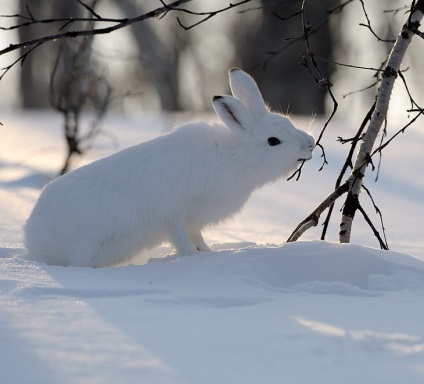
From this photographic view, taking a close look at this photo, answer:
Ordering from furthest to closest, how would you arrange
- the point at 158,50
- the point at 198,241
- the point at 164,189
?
A: the point at 158,50
the point at 198,241
the point at 164,189

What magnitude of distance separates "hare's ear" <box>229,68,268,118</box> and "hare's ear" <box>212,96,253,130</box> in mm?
110

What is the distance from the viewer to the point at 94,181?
13.1 feet

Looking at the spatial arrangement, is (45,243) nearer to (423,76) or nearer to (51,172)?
(51,172)

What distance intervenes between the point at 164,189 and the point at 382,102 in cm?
109

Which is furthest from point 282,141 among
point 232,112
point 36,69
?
point 36,69

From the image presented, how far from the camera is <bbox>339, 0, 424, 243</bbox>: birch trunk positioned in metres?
4.06

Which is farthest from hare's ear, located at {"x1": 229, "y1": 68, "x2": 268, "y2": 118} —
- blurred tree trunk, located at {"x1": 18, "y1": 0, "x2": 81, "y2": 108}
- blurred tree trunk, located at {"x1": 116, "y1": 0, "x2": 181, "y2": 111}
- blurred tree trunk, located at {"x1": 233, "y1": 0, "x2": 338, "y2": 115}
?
blurred tree trunk, located at {"x1": 18, "y1": 0, "x2": 81, "y2": 108}

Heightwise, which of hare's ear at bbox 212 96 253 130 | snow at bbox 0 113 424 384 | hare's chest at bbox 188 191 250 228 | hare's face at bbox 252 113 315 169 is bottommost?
snow at bbox 0 113 424 384

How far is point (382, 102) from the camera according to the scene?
13.4 feet

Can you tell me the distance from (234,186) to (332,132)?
7647 mm

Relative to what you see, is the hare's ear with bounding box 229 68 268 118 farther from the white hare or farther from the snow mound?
the snow mound

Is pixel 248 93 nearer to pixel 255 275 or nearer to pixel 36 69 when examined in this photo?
pixel 255 275

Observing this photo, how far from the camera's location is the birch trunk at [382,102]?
4059 mm

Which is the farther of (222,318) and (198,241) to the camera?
(198,241)
